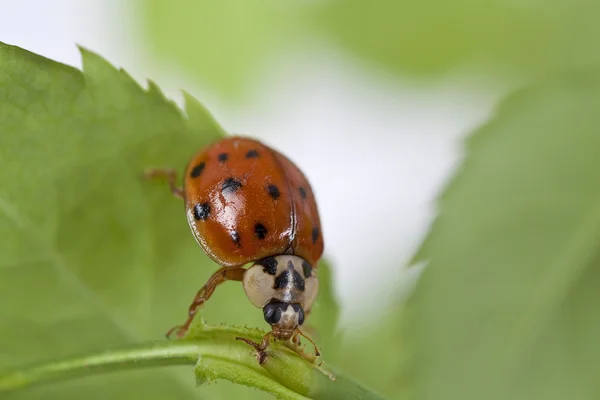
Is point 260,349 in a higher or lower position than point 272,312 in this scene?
lower

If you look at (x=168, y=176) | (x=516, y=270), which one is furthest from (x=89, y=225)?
(x=516, y=270)

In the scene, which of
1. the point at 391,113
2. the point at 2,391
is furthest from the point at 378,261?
the point at 2,391

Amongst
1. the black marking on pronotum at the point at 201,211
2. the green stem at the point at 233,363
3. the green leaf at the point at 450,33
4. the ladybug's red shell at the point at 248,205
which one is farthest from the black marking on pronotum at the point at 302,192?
the green leaf at the point at 450,33

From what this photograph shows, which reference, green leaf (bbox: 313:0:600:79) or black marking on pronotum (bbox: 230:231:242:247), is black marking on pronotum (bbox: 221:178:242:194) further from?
green leaf (bbox: 313:0:600:79)

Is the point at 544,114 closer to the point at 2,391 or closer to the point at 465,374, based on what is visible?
the point at 465,374

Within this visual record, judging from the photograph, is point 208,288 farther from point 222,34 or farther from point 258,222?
point 222,34

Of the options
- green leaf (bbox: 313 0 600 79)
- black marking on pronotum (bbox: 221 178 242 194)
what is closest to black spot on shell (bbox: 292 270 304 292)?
black marking on pronotum (bbox: 221 178 242 194)
